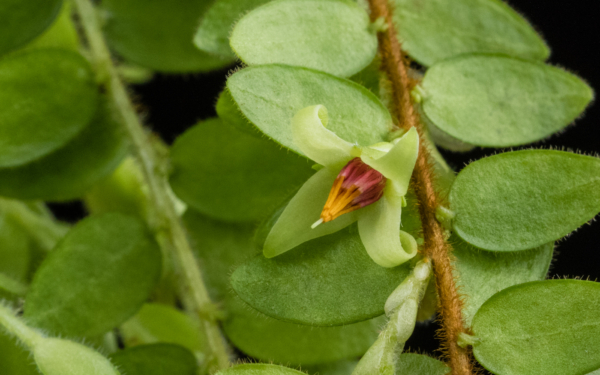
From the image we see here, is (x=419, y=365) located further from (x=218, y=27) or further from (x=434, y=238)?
(x=218, y=27)

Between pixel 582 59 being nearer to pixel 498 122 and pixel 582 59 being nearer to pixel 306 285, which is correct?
pixel 498 122

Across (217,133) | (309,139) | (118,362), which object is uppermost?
(309,139)

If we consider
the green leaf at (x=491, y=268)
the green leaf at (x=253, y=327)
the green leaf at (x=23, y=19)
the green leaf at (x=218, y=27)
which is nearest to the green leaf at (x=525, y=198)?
the green leaf at (x=491, y=268)

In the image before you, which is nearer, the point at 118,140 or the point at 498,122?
the point at 498,122

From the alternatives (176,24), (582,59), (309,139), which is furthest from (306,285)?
(582,59)

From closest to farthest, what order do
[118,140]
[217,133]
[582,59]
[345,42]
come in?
[345,42] < [217,133] < [118,140] < [582,59]

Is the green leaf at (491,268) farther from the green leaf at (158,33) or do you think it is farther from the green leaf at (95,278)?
the green leaf at (158,33)
